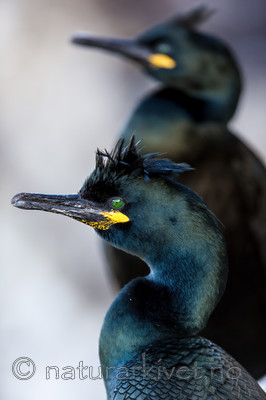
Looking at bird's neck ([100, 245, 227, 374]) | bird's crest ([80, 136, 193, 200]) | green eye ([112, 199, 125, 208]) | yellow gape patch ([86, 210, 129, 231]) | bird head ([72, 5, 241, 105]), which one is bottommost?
bird's neck ([100, 245, 227, 374])

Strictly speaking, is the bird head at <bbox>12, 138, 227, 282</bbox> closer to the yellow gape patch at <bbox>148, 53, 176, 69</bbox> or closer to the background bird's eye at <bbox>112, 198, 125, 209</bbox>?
the background bird's eye at <bbox>112, 198, 125, 209</bbox>

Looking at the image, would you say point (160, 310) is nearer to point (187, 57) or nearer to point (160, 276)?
point (160, 276)

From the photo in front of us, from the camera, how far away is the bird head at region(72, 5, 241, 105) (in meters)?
2.35

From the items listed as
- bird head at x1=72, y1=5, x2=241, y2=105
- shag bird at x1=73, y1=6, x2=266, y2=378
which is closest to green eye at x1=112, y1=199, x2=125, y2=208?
shag bird at x1=73, y1=6, x2=266, y2=378

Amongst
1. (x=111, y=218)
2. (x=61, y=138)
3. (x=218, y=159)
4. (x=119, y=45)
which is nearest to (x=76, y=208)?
(x=111, y=218)

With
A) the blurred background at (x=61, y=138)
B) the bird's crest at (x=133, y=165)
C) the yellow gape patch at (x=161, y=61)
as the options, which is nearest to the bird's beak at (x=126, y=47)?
the yellow gape patch at (x=161, y=61)

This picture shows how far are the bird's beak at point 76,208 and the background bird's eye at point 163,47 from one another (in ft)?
4.04

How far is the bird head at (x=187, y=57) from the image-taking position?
2346mm

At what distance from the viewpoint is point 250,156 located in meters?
2.39

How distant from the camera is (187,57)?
93.1 inches

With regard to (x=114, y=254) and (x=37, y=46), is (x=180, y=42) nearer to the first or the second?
(x=114, y=254)

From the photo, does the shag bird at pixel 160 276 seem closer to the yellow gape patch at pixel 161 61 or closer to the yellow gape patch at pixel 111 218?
the yellow gape patch at pixel 111 218

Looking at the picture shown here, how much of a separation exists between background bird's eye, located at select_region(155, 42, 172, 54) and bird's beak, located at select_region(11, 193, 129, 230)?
4.04 ft

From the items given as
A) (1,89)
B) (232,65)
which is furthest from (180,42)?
(1,89)
